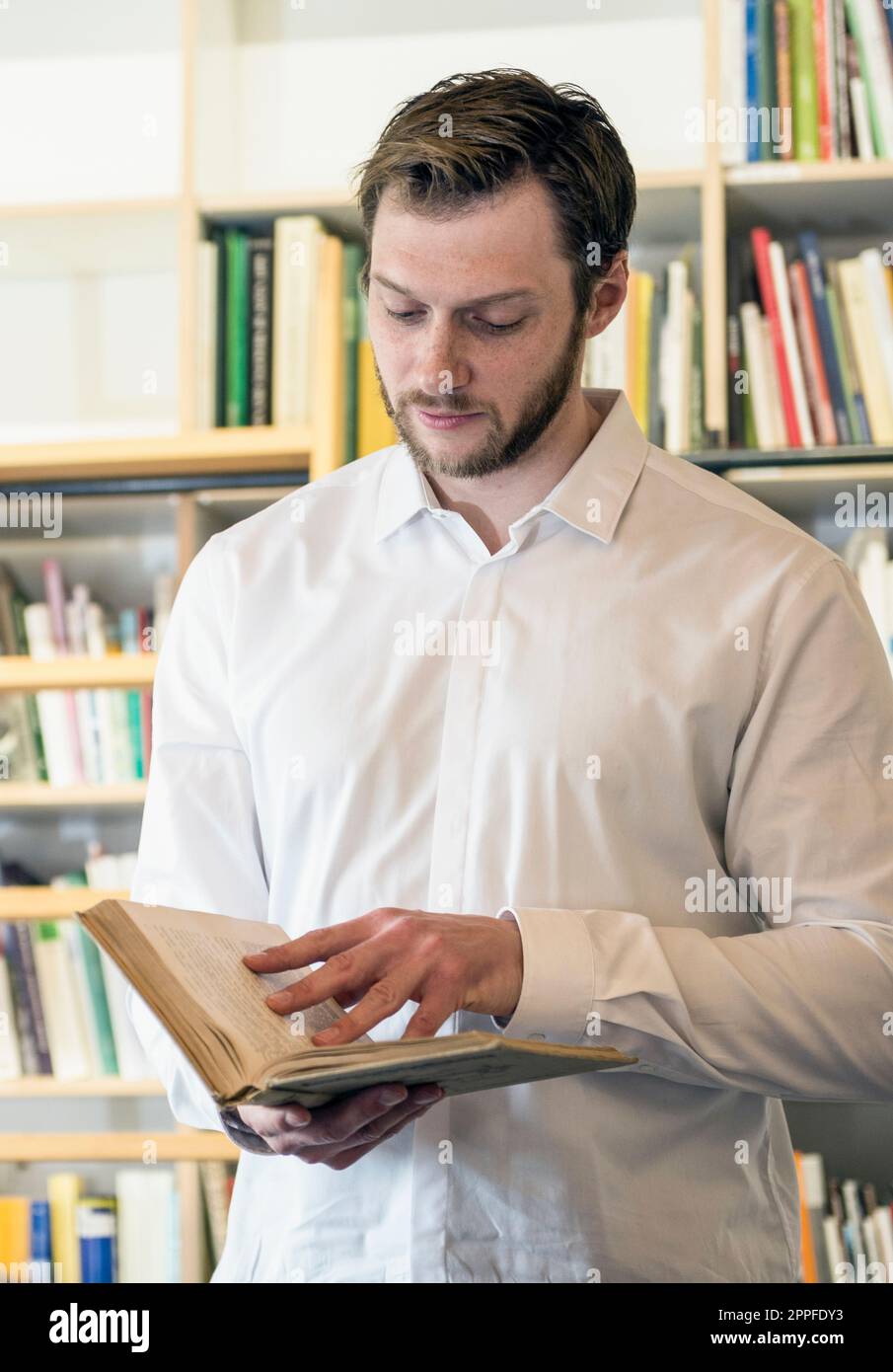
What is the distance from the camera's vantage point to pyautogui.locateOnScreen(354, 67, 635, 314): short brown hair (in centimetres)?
109

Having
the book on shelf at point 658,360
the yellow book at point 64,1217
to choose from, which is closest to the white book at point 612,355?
the book on shelf at point 658,360

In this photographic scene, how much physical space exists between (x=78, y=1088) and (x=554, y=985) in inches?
56.4

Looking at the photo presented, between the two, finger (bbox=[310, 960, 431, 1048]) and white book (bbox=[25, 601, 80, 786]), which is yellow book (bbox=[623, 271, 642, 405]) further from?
finger (bbox=[310, 960, 431, 1048])

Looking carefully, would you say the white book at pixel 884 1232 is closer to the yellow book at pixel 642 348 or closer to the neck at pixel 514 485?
the yellow book at pixel 642 348

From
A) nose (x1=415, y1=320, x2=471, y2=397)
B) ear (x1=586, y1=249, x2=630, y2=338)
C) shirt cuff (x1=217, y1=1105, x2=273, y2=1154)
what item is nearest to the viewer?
shirt cuff (x1=217, y1=1105, x2=273, y2=1154)

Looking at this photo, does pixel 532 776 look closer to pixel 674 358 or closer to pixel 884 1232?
pixel 674 358

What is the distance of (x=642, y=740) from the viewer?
1.04 metres

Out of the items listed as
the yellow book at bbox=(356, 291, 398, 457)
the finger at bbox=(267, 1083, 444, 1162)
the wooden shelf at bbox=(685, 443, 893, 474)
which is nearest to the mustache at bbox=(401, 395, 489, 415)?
the finger at bbox=(267, 1083, 444, 1162)

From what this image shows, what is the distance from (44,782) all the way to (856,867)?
152 cm

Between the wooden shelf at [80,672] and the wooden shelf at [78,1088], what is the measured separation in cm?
60

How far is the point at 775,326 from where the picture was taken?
2.05 meters

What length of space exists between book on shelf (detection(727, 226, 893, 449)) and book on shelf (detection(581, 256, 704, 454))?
6 cm

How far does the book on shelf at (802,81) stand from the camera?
2043 millimetres

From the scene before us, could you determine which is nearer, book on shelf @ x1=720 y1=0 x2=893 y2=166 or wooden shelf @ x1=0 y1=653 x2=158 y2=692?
book on shelf @ x1=720 y1=0 x2=893 y2=166
